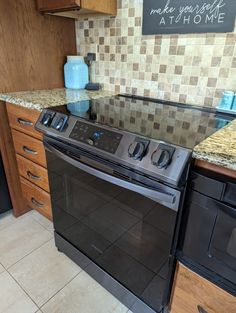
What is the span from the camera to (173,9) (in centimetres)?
115

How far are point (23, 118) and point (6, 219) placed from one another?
85cm

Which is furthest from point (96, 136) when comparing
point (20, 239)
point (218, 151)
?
point (20, 239)

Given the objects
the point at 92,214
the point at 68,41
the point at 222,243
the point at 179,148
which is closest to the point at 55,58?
the point at 68,41

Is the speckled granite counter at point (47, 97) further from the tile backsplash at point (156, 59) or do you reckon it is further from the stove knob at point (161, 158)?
the stove knob at point (161, 158)

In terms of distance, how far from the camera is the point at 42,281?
4.06 ft

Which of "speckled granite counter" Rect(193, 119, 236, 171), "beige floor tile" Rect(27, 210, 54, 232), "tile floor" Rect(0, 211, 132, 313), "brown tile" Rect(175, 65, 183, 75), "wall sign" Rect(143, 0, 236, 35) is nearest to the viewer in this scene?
"speckled granite counter" Rect(193, 119, 236, 171)

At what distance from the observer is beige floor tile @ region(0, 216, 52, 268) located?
1.38 meters

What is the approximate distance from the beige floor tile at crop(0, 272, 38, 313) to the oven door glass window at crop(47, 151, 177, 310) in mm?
350

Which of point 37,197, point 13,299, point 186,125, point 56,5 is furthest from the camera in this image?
point 37,197

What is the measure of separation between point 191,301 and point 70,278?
27.8 inches

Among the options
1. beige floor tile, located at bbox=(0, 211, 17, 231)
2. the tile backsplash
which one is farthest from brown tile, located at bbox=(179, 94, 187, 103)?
beige floor tile, located at bbox=(0, 211, 17, 231)

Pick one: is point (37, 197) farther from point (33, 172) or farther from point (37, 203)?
point (33, 172)

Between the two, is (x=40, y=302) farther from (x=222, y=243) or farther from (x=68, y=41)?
(x=68, y=41)

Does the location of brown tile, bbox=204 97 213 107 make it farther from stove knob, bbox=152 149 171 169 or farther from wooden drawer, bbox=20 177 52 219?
wooden drawer, bbox=20 177 52 219
